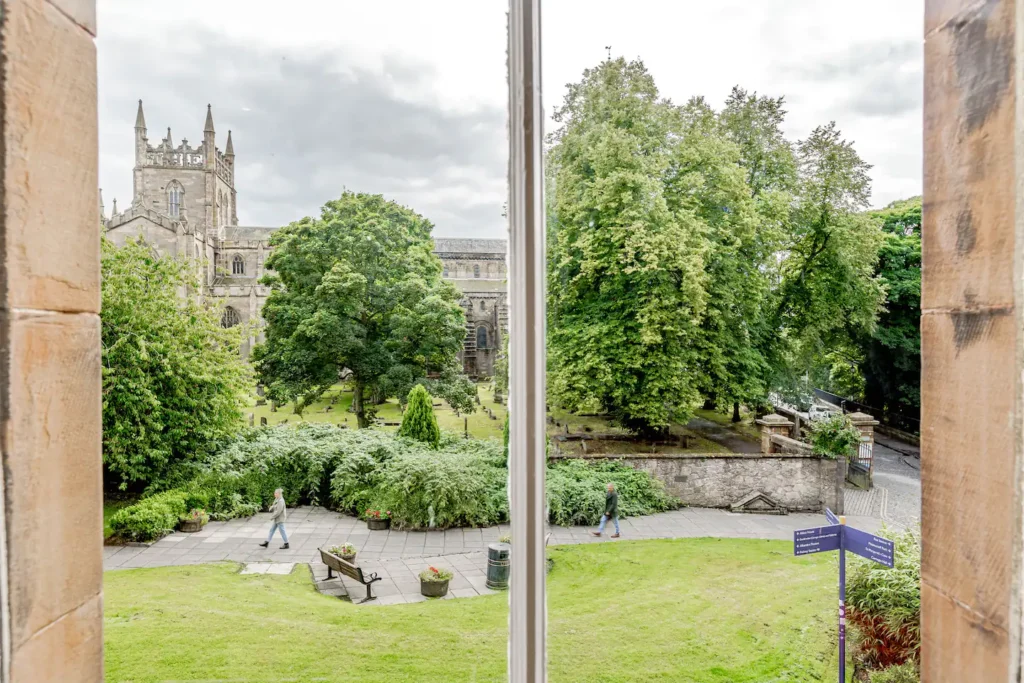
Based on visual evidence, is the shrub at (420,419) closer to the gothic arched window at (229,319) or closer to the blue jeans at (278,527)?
the blue jeans at (278,527)

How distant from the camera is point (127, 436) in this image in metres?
1.66

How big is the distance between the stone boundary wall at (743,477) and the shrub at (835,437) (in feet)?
0.10

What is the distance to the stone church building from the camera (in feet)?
5.46

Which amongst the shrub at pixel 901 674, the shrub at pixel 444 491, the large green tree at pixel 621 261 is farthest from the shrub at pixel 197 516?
the shrub at pixel 901 674

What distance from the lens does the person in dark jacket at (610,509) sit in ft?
5.45

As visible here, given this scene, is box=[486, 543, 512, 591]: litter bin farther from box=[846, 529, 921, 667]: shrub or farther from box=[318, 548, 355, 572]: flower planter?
box=[846, 529, 921, 667]: shrub

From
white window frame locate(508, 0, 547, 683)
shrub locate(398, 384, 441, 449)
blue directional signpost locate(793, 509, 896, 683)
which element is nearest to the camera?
white window frame locate(508, 0, 547, 683)

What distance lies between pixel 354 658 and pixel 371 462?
0.52 metres

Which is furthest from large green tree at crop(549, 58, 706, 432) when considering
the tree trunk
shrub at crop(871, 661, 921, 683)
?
shrub at crop(871, 661, 921, 683)

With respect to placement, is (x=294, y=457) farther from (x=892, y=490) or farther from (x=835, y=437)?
(x=892, y=490)

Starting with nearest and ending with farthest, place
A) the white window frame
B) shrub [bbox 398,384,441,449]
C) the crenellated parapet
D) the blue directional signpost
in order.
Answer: the white window frame → the blue directional signpost → the crenellated parapet → shrub [bbox 398,384,441,449]

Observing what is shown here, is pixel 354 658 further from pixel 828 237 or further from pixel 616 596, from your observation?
pixel 828 237

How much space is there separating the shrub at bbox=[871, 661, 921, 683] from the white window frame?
34.4 inches

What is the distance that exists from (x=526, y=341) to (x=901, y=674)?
1.24 metres
